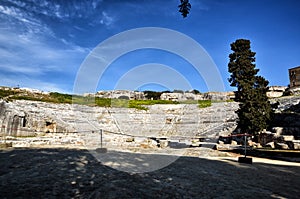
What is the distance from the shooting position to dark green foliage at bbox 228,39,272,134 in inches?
757

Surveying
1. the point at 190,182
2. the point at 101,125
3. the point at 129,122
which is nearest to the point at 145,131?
the point at 129,122

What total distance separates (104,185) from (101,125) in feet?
74.3

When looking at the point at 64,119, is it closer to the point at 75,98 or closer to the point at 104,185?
the point at 75,98

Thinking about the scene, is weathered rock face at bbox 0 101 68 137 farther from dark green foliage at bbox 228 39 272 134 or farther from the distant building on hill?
the distant building on hill

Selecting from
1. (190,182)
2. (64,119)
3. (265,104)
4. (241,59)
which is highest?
Result: (241,59)

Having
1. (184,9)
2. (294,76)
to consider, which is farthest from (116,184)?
(294,76)

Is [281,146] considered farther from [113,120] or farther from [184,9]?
[113,120]

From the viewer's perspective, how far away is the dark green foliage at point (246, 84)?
63.1ft

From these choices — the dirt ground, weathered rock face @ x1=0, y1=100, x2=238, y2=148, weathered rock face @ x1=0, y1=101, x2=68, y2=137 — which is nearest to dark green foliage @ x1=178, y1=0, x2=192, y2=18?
the dirt ground

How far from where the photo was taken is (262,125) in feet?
60.8

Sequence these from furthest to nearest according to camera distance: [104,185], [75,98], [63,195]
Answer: [75,98] → [104,185] → [63,195]

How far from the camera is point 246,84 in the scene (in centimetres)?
1978

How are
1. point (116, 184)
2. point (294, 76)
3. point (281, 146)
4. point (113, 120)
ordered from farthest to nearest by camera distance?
point (294, 76) < point (113, 120) < point (281, 146) < point (116, 184)

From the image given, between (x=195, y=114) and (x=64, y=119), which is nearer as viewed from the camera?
(x=64, y=119)
